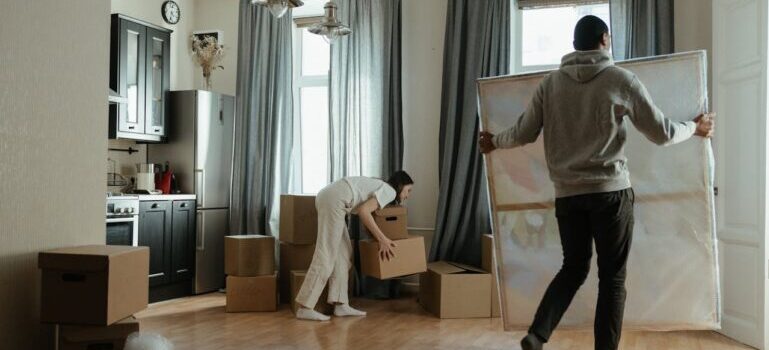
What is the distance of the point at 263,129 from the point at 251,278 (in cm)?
146

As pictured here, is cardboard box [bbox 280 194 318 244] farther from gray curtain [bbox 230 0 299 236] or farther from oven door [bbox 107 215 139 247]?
oven door [bbox 107 215 139 247]

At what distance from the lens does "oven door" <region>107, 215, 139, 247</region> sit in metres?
4.61

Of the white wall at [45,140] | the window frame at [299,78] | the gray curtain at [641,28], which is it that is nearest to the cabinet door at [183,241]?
the window frame at [299,78]

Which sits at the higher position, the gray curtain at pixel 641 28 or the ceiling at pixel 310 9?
the ceiling at pixel 310 9

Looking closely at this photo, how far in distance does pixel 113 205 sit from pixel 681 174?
354cm

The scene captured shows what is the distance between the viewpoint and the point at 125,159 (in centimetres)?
542

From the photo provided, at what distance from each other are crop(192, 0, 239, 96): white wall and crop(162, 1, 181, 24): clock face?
0.26 metres

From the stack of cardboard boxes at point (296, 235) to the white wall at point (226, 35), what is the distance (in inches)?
61.5

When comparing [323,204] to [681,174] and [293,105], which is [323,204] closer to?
[293,105]

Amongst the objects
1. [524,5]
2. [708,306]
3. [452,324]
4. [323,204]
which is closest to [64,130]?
[323,204]

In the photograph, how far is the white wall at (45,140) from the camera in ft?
8.51

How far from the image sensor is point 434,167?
17.2 feet

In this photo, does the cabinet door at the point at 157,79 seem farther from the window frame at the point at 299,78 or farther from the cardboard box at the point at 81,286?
the cardboard box at the point at 81,286

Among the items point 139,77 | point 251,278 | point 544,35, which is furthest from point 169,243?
point 544,35
